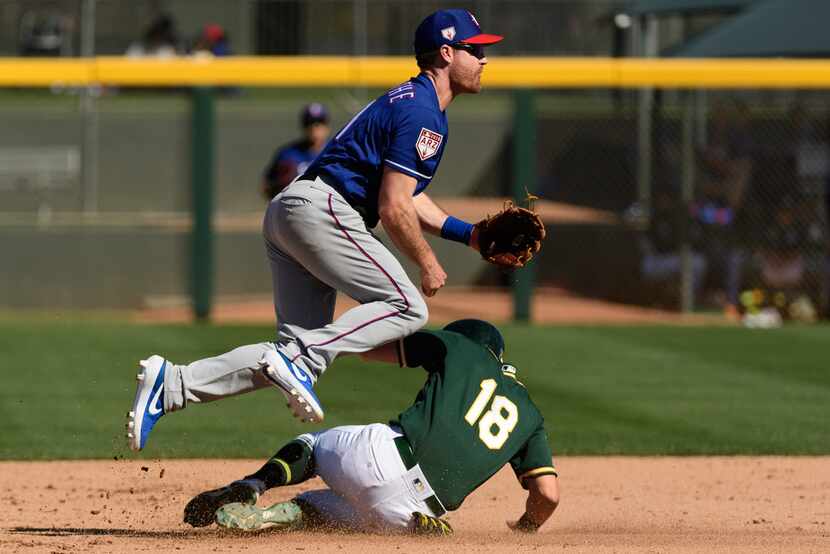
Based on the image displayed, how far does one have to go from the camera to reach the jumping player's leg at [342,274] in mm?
5102

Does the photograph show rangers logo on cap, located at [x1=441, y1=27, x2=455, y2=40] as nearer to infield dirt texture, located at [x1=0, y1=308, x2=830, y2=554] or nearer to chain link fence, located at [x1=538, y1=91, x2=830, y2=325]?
infield dirt texture, located at [x1=0, y1=308, x2=830, y2=554]

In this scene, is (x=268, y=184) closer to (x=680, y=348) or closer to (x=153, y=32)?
(x=680, y=348)

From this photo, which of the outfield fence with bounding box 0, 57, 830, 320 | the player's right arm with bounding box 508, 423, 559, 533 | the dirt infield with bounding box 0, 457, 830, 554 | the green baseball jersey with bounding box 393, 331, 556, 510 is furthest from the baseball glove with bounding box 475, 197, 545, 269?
the outfield fence with bounding box 0, 57, 830, 320

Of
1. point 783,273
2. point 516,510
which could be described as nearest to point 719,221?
point 783,273

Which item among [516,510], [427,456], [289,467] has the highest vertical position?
[427,456]

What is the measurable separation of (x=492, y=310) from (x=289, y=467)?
30.1 feet

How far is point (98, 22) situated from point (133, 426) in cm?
1268

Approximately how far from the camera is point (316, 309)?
5.40 meters

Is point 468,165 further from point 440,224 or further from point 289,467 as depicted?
point 289,467

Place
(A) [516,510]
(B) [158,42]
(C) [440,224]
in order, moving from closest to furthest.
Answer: (C) [440,224]
(A) [516,510]
(B) [158,42]

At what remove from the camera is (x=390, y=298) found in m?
5.19

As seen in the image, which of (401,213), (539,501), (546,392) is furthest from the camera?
(546,392)

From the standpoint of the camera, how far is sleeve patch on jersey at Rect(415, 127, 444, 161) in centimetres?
512

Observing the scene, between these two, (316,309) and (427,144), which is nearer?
(427,144)
